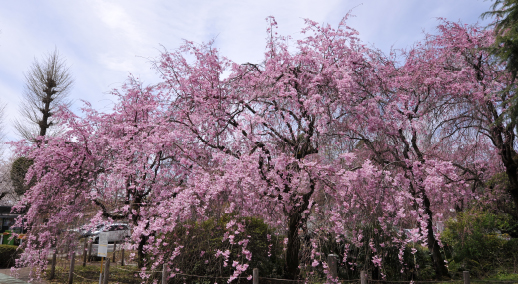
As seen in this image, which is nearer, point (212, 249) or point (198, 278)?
point (198, 278)

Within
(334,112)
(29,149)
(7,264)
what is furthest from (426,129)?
(7,264)

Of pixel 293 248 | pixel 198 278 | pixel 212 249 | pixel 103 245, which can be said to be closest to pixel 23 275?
pixel 103 245

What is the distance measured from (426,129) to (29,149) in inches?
446

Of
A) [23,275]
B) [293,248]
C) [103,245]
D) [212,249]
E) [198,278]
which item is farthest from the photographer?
[23,275]

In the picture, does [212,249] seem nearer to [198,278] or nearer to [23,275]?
[198,278]

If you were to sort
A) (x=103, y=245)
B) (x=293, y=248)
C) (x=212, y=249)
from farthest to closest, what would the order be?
(x=103, y=245)
(x=212, y=249)
(x=293, y=248)

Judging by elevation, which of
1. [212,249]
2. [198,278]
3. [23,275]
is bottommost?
[23,275]

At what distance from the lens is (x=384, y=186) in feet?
21.1

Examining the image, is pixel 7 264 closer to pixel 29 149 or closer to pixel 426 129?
pixel 29 149

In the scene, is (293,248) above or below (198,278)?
above

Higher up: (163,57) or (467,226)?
(163,57)

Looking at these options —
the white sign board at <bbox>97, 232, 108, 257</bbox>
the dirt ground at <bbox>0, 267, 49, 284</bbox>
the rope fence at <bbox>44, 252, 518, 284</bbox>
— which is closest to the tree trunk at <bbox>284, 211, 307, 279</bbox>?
the rope fence at <bbox>44, 252, 518, 284</bbox>

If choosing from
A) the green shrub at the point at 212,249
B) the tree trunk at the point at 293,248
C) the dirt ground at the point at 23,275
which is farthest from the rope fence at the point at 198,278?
the dirt ground at the point at 23,275

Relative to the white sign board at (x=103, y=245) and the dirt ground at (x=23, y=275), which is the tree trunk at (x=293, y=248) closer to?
the white sign board at (x=103, y=245)
